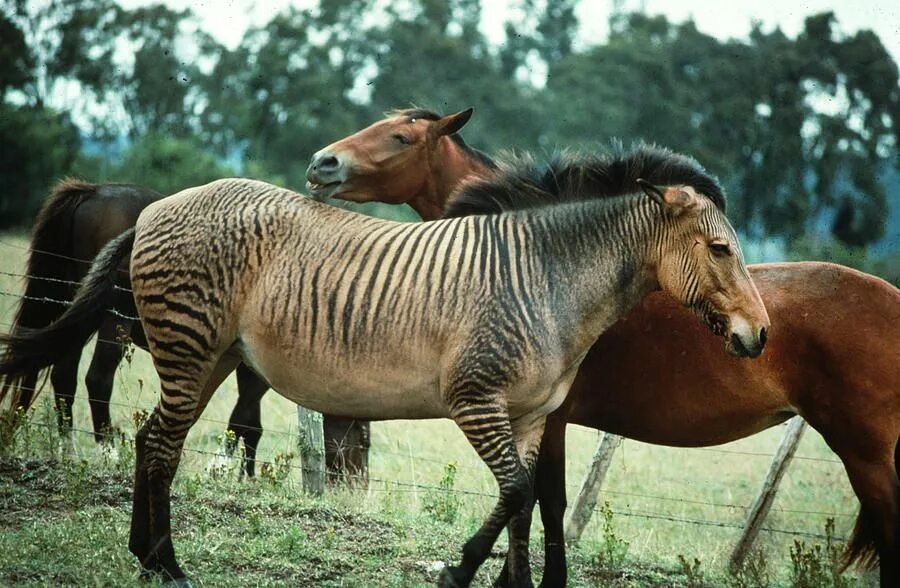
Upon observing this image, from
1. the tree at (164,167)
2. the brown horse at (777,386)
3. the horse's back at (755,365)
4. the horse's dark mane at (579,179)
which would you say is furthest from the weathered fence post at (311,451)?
the tree at (164,167)

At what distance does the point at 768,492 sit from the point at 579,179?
3.43 m

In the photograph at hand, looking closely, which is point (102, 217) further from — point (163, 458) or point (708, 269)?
point (708, 269)

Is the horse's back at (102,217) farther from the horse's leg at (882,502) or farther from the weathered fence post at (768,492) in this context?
the horse's leg at (882,502)

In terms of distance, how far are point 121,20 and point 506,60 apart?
16633 mm

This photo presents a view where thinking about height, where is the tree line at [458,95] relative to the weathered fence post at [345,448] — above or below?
above

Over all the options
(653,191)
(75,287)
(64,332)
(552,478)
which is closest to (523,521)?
(552,478)

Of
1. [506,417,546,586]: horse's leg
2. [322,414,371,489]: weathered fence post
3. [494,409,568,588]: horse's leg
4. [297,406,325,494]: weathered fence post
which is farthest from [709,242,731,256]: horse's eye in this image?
[322,414,371,489]: weathered fence post

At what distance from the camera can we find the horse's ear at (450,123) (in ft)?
23.7

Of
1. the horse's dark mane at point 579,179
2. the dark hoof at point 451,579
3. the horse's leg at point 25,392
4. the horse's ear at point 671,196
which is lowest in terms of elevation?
the dark hoof at point 451,579

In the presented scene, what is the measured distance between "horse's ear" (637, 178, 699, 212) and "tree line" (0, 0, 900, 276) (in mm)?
14406

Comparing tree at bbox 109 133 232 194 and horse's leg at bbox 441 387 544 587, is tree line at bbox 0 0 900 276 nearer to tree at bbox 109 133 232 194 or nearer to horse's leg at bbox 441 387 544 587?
tree at bbox 109 133 232 194

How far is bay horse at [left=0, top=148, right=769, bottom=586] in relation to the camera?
203 inches

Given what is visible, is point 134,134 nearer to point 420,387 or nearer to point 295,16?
point 295,16

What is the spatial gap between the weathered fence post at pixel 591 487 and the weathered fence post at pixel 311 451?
6.51ft
